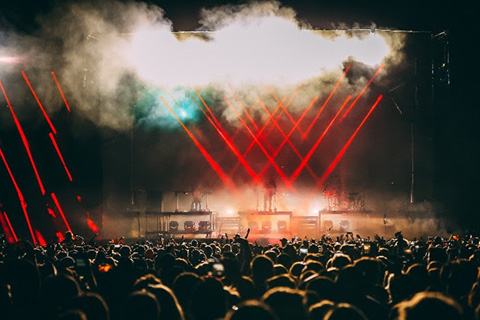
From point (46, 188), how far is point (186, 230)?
7.15 m

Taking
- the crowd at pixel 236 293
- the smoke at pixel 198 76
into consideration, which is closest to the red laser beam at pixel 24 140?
the smoke at pixel 198 76

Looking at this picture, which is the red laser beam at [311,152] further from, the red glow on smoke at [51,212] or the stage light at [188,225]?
the red glow on smoke at [51,212]

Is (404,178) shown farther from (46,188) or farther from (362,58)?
(46,188)

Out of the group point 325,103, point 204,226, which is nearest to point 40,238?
point 204,226

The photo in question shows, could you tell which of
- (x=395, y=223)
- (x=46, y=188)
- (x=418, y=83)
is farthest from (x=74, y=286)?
(x=418, y=83)

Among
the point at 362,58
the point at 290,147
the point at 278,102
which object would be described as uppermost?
the point at 362,58

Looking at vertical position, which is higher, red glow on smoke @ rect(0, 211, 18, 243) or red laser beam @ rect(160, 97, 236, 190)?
red laser beam @ rect(160, 97, 236, 190)

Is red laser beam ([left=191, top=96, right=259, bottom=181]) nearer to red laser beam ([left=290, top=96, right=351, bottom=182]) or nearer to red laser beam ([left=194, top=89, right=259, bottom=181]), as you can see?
red laser beam ([left=194, top=89, right=259, bottom=181])

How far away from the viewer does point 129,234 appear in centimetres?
2403

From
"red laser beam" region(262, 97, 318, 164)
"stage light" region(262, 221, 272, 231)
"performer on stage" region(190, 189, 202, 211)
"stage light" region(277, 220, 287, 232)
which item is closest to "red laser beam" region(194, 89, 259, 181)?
"red laser beam" region(262, 97, 318, 164)

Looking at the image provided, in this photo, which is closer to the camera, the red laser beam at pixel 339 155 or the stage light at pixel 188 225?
the stage light at pixel 188 225

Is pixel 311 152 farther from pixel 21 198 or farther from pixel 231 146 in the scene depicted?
pixel 21 198

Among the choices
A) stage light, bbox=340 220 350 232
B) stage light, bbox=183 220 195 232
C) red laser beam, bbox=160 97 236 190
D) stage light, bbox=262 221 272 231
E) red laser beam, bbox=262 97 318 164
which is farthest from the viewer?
red laser beam, bbox=160 97 236 190

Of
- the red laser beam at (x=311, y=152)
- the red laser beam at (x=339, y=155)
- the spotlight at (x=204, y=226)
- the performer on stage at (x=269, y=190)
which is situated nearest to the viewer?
the spotlight at (x=204, y=226)
